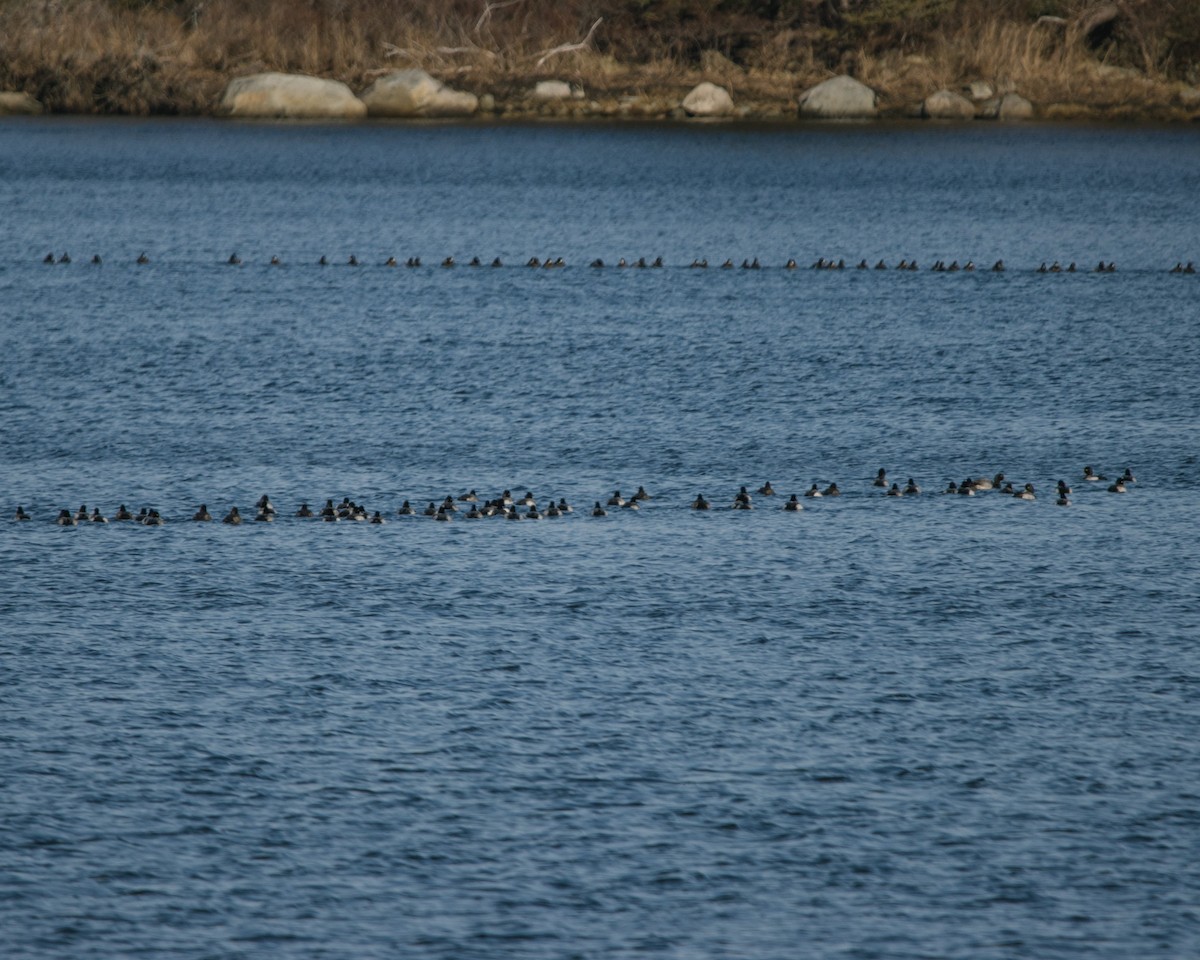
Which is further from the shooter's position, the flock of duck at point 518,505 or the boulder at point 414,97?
the boulder at point 414,97

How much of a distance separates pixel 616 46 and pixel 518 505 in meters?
113

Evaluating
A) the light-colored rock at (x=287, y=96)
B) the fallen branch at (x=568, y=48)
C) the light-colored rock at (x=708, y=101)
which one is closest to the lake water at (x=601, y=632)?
the light-colored rock at (x=708, y=101)

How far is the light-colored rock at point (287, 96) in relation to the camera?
137m

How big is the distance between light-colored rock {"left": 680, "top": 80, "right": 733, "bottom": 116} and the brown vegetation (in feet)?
8.52

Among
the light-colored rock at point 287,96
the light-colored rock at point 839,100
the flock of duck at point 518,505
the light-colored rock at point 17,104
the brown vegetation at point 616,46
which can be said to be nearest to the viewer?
A: the flock of duck at point 518,505

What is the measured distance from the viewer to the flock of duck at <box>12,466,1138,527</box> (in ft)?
108

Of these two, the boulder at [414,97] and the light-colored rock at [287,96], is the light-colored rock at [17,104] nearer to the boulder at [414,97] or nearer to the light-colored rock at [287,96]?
the light-colored rock at [287,96]

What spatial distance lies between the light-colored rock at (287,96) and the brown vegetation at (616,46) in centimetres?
329

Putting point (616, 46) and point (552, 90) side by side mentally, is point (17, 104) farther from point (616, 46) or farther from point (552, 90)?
point (616, 46)

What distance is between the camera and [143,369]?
160 ft

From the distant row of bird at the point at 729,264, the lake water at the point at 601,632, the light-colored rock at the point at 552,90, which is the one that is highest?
the light-colored rock at the point at 552,90

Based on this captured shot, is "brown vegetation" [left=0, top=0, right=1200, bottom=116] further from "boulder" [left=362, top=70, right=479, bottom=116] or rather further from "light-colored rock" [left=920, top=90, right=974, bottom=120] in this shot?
"boulder" [left=362, top=70, right=479, bottom=116]

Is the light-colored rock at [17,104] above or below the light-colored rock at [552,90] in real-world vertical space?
below

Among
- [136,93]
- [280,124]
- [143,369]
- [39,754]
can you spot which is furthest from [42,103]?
[39,754]
